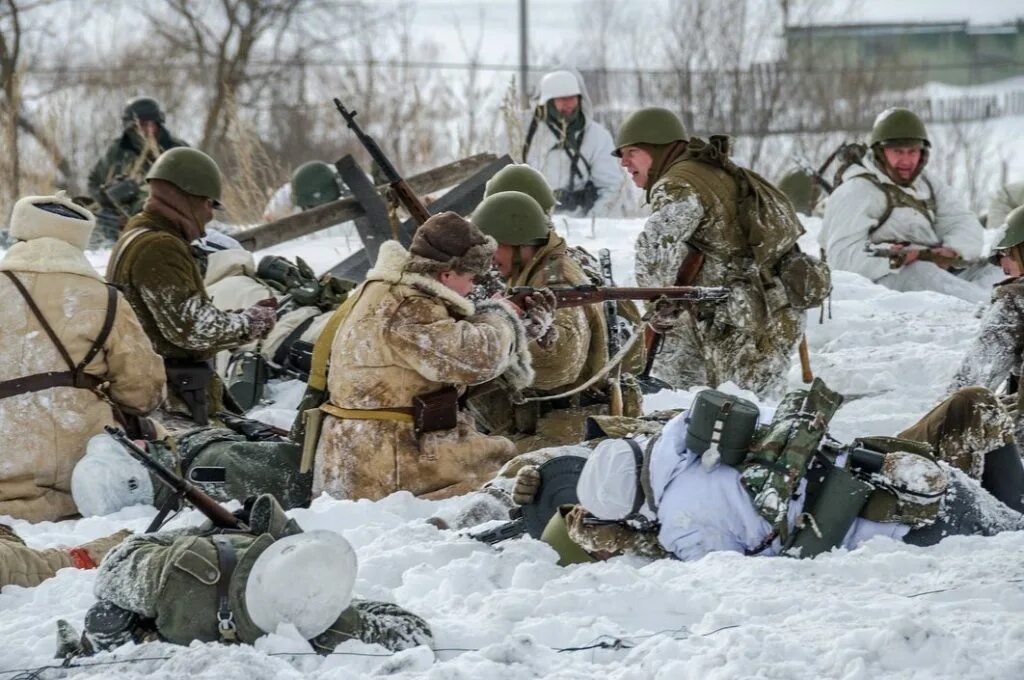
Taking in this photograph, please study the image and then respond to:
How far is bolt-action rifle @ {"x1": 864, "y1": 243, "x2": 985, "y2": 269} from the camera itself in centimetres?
1158

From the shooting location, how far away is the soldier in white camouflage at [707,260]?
8.16 m

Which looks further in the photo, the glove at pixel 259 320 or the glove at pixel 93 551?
the glove at pixel 259 320

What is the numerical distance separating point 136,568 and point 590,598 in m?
1.29

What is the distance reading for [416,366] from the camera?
628 centimetres

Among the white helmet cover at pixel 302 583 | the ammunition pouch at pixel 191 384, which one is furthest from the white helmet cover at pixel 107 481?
the white helmet cover at pixel 302 583

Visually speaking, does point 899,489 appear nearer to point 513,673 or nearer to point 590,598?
point 590,598

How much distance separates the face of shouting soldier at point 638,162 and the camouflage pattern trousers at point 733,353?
0.78m

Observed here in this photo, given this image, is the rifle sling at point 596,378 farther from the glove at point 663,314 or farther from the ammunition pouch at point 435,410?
the ammunition pouch at point 435,410

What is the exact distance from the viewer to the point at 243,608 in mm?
4309

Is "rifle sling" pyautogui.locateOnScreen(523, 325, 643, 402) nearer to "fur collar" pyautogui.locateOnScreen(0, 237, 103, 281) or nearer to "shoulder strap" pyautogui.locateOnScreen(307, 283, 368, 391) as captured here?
"shoulder strap" pyautogui.locateOnScreen(307, 283, 368, 391)

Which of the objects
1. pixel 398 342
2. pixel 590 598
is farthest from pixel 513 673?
pixel 398 342

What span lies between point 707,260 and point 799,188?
8.96 meters

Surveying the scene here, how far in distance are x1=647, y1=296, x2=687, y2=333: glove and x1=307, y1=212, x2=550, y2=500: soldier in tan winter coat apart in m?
1.31

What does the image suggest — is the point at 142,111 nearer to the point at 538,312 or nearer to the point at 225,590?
the point at 538,312
